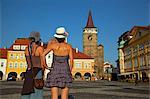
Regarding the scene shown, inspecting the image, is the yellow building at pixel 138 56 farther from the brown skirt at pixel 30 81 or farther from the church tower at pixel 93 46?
the brown skirt at pixel 30 81

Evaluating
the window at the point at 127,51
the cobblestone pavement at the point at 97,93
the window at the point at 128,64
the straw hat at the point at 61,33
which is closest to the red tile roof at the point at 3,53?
the window at the point at 127,51

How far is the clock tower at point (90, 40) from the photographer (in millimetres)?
105875

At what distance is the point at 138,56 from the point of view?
6041cm

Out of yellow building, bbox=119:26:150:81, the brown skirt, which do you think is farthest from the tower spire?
the brown skirt

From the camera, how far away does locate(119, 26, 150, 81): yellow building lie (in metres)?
54.1

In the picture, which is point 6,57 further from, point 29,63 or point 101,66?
point 29,63

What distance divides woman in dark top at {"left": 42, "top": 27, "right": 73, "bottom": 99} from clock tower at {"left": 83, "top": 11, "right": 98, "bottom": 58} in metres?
98.3

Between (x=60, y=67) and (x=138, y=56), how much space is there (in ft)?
184

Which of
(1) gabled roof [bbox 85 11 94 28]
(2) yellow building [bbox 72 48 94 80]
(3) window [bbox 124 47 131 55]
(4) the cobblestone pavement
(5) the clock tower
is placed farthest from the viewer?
(1) gabled roof [bbox 85 11 94 28]

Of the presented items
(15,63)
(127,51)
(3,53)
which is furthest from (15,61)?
(127,51)

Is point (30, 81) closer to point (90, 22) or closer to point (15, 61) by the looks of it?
point (15, 61)

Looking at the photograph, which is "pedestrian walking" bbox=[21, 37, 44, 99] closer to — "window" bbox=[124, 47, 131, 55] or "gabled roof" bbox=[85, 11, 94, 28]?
"window" bbox=[124, 47, 131, 55]

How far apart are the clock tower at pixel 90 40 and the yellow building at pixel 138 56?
30.6 metres

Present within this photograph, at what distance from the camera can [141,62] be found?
190 feet
